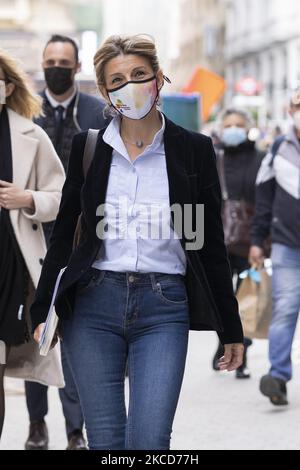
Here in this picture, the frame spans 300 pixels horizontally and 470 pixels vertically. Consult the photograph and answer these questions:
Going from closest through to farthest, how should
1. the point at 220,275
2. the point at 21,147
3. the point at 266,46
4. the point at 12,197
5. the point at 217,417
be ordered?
the point at 220,275 < the point at 12,197 < the point at 21,147 < the point at 217,417 < the point at 266,46

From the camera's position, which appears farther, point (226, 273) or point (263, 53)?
point (263, 53)

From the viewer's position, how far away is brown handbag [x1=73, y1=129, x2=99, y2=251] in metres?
4.27

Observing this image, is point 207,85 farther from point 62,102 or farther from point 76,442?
point 76,442

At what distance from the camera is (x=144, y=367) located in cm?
408

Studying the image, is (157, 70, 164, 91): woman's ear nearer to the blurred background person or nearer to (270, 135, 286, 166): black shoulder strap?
the blurred background person

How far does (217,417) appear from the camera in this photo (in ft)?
24.6

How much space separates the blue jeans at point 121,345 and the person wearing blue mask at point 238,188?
4.97 meters

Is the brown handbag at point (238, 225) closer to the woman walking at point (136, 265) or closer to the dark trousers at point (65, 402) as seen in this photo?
the dark trousers at point (65, 402)

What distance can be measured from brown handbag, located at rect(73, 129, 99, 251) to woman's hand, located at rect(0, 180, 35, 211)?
42.3 inches

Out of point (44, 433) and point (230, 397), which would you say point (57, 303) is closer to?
point (44, 433)

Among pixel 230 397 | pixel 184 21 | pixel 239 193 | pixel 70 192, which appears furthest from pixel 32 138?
pixel 184 21

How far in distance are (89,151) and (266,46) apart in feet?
244

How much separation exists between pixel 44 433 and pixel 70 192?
249 cm

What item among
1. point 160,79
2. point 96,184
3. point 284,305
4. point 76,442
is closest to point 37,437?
point 76,442
